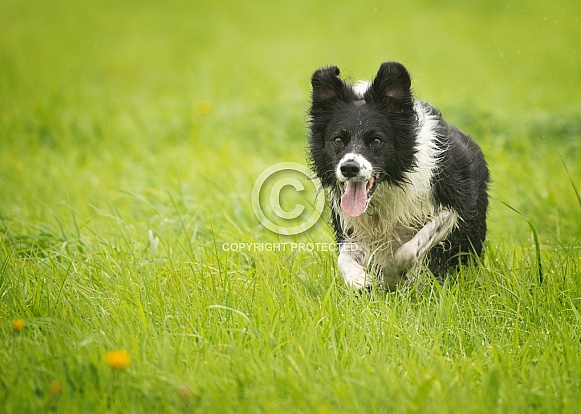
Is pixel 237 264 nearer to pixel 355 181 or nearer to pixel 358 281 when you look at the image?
pixel 358 281

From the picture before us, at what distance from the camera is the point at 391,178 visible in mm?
3822

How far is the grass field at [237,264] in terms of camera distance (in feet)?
9.27

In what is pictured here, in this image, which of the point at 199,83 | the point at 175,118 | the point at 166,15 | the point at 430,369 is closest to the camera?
the point at 430,369

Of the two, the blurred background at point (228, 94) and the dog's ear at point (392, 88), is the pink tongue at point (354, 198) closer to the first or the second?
the dog's ear at point (392, 88)

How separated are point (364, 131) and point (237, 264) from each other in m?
1.15

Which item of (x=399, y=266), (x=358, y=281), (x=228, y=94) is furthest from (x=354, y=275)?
(x=228, y=94)

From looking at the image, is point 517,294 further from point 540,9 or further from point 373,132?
point 540,9

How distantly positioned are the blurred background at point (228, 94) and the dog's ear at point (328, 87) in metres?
Result: 0.32

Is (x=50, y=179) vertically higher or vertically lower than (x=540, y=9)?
lower

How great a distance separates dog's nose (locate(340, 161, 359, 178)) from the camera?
11.7ft

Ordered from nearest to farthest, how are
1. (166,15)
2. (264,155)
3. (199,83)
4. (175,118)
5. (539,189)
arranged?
(539,189)
(264,155)
(175,118)
(199,83)
(166,15)

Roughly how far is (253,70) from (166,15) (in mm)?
5001

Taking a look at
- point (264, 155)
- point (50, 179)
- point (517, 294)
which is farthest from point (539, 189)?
point (50, 179)

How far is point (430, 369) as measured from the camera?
2918mm
